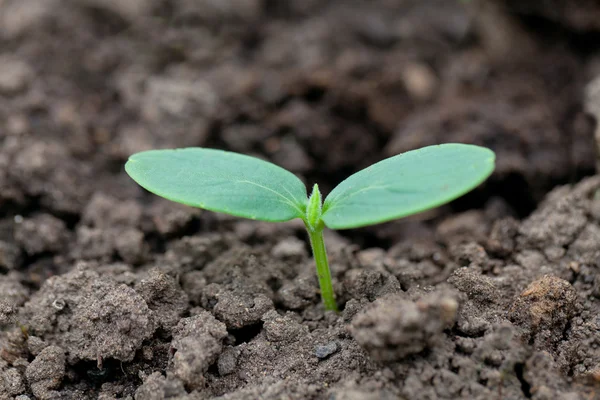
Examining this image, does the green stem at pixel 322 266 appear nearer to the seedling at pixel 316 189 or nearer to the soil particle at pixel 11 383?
the seedling at pixel 316 189

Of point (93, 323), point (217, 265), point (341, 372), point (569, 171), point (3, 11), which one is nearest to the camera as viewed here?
point (341, 372)

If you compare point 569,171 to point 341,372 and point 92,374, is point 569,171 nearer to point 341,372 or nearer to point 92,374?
point 341,372

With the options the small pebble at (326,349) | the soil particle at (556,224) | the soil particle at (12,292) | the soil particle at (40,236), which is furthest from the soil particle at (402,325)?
the soil particle at (40,236)

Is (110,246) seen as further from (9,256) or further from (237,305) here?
(237,305)

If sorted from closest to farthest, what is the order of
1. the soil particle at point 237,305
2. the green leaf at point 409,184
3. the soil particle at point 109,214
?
the green leaf at point 409,184 → the soil particle at point 237,305 → the soil particle at point 109,214

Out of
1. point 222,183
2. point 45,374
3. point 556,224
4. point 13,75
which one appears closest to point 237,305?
point 222,183

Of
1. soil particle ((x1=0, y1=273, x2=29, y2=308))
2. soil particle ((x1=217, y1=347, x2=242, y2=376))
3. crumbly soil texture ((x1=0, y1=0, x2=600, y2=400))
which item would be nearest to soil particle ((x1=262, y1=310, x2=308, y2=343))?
crumbly soil texture ((x1=0, y1=0, x2=600, y2=400))

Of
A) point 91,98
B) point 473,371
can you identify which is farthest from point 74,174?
point 473,371
